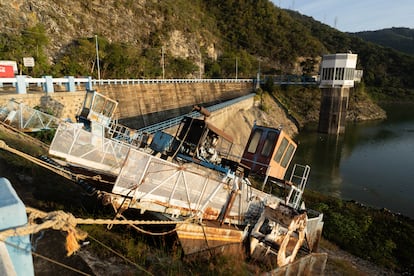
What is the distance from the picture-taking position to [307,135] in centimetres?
4744

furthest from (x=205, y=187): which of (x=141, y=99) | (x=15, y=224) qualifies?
(x=141, y=99)

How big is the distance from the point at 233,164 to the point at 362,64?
129 meters

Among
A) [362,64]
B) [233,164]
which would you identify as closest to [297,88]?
[233,164]

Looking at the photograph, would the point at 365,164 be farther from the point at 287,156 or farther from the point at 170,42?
the point at 170,42

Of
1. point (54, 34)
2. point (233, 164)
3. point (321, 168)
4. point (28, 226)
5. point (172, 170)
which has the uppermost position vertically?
point (54, 34)

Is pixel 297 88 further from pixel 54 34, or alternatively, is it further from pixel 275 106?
pixel 54 34

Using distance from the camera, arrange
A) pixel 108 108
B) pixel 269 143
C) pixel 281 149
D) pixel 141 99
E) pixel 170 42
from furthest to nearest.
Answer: pixel 170 42 < pixel 141 99 < pixel 108 108 < pixel 281 149 < pixel 269 143

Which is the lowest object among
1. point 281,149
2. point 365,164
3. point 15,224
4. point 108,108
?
point 365,164

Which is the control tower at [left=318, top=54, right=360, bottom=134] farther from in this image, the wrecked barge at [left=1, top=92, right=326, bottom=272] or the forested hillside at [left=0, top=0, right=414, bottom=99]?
the wrecked barge at [left=1, top=92, right=326, bottom=272]

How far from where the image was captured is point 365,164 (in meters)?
30.7

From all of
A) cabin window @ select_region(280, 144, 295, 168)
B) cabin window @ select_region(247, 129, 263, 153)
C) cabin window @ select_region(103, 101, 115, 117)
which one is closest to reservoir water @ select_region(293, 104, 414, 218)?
cabin window @ select_region(280, 144, 295, 168)

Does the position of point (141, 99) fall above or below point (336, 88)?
below

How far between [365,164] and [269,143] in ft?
83.1

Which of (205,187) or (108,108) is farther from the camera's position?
(108,108)
